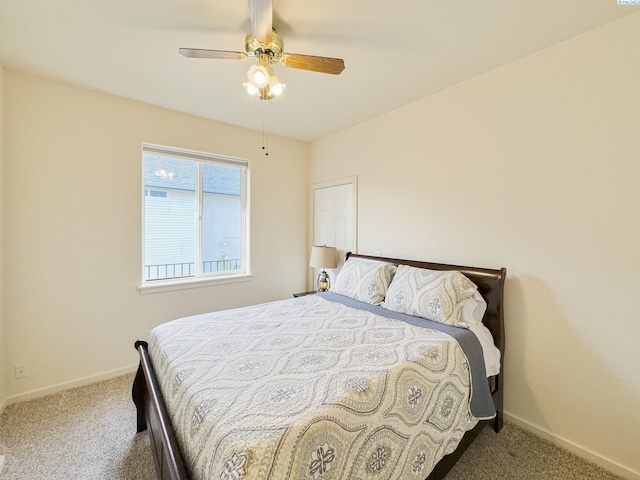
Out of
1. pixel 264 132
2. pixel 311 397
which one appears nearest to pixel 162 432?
pixel 311 397

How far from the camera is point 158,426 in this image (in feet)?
4.31

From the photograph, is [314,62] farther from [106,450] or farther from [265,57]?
A: [106,450]

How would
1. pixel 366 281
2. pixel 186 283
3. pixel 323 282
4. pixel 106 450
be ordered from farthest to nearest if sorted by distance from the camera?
pixel 323 282 < pixel 186 283 < pixel 366 281 < pixel 106 450

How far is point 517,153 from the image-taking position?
2.04m

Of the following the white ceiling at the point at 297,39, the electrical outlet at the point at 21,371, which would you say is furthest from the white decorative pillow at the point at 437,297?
the electrical outlet at the point at 21,371

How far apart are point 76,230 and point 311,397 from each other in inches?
104

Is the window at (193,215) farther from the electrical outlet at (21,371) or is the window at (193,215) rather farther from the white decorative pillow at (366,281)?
the white decorative pillow at (366,281)

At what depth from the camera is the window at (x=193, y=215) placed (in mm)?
2949

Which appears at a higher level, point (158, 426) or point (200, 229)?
point (200, 229)

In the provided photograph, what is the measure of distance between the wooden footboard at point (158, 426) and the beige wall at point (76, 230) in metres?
1.04

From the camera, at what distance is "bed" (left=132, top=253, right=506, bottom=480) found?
957 mm

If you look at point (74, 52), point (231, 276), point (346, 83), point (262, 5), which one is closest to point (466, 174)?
point (346, 83)

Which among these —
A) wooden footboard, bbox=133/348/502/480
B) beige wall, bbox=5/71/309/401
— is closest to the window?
beige wall, bbox=5/71/309/401

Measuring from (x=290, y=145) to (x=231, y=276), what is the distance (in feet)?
6.48
